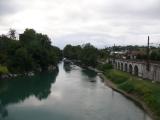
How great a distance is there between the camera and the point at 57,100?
1187 inches

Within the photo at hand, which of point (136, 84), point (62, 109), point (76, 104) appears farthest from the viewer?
point (136, 84)

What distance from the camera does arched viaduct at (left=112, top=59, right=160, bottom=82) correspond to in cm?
3534

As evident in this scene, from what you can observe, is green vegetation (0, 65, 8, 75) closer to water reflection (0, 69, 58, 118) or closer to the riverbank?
water reflection (0, 69, 58, 118)

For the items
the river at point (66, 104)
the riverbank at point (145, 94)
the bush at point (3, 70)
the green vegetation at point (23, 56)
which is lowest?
the river at point (66, 104)

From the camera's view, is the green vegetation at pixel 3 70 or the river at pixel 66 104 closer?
the river at pixel 66 104

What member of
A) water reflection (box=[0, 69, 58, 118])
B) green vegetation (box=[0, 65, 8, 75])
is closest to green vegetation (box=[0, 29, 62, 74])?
green vegetation (box=[0, 65, 8, 75])

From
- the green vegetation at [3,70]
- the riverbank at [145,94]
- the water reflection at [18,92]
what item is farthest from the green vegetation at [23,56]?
the riverbank at [145,94]

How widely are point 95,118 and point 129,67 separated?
3034 cm

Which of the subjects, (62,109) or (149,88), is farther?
(149,88)

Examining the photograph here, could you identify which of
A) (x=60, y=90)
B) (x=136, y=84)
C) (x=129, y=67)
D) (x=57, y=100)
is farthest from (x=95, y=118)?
(x=129, y=67)

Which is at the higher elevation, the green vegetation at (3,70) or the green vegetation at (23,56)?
the green vegetation at (23,56)

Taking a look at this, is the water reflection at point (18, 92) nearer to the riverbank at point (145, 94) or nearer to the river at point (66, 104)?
the river at point (66, 104)

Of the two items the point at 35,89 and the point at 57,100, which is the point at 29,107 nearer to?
the point at 57,100

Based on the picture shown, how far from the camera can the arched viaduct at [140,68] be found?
3534cm
